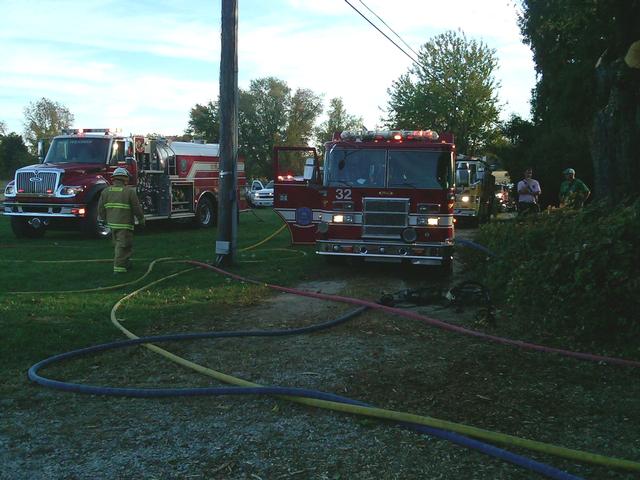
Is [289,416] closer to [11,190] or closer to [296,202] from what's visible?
[296,202]

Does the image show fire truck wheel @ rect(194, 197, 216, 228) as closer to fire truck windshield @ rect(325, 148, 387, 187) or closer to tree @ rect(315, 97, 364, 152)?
fire truck windshield @ rect(325, 148, 387, 187)

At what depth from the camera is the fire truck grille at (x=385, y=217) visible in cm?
1017

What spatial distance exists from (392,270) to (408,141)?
2266 millimetres

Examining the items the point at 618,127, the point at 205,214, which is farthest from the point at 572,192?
the point at 205,214

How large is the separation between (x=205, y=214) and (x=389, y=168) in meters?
11.7

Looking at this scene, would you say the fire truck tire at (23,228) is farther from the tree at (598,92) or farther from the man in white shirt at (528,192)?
the tree at (598,92)

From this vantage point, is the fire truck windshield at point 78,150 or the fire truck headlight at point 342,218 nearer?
the fire truck headlight at point 342,218

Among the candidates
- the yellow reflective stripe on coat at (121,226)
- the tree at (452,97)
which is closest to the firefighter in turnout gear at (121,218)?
the yellow reflective stripe on coat at (121,226)

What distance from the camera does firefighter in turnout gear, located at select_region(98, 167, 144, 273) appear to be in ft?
34.4

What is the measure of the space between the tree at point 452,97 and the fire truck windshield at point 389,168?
38742 millimetres

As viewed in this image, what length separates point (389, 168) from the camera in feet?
34.0

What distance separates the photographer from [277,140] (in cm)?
7488

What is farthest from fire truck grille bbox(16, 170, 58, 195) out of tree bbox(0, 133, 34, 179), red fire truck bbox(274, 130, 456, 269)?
tree bbox(0, 133, 34, 179)

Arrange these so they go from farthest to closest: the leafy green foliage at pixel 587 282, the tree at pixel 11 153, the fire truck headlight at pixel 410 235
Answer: the tree at pixel 11 153 < the fire truck headlight at pixel 410 235 < the leafy green foliage at pixel 587 282
